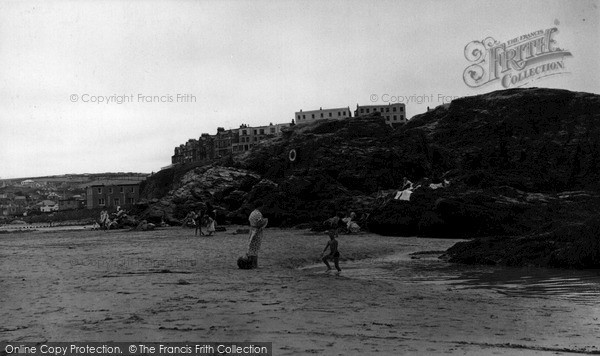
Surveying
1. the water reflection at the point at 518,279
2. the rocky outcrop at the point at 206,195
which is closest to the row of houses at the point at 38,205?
the rocky outcrop at the point at 206,195

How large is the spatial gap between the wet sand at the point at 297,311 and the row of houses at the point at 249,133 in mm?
124348

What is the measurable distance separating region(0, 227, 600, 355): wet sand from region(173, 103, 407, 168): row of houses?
124348 millimetres

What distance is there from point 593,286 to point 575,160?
47982 millimetres

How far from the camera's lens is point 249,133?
14950cm

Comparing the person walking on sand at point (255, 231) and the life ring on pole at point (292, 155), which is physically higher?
the life ring on pole at point (292, 155)

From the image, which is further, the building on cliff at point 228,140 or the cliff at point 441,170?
the building on cliff at point 228,140

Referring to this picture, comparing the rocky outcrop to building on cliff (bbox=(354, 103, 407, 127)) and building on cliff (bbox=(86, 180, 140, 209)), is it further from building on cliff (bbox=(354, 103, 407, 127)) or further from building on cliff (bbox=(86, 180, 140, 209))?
building on cliff (bbox=(354, 103, 407, 127))

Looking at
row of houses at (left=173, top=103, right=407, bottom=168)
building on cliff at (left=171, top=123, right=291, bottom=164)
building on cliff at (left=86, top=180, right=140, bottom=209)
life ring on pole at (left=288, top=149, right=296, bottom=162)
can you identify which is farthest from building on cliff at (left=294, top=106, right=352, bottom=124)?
life ring on pole at (left=288, top=149, right=296, bottom=162)

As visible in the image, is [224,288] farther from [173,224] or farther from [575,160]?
[575,160]

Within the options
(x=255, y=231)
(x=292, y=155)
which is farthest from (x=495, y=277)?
(x=292, y=155)

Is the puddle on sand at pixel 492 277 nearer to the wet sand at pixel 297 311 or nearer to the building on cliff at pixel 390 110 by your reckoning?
the wet sand at pixel 297 311

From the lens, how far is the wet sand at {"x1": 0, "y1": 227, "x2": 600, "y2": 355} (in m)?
6.50

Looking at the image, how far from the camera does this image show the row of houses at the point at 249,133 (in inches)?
5477

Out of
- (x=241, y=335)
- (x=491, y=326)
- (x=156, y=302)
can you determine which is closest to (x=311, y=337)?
(x=241, y=335)
